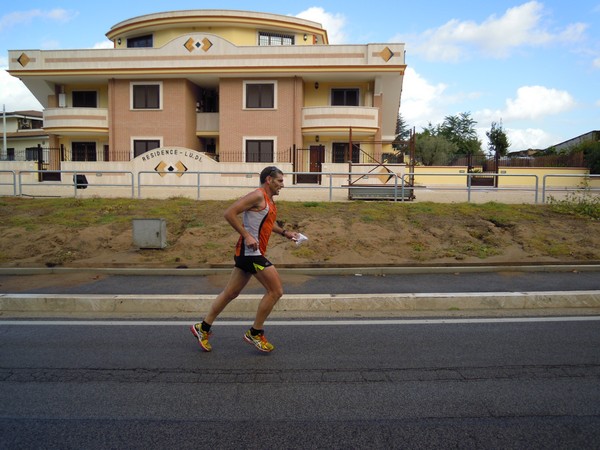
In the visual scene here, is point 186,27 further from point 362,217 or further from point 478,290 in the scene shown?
point 478,290

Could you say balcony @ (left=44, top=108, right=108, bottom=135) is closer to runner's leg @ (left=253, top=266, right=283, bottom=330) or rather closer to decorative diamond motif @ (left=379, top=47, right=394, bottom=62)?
decorative diamond motif @ (left=379, top=47, right=394, bottom=62)

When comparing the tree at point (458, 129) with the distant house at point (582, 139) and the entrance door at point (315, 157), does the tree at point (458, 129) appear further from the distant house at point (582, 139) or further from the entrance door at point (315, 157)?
the entrance door at point (315, 157)

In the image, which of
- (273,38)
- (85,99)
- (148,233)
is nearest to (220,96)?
(273,38)

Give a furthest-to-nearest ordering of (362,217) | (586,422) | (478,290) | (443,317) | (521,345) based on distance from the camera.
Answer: (362,217)
(478,290)
(443,317)
(521,345)
(586,422)

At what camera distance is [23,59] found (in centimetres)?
2997

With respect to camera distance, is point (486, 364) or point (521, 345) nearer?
point (486, 364)

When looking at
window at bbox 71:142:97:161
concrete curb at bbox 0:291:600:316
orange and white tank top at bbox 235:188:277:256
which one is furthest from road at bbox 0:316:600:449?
window at bbox 71:142:97:161

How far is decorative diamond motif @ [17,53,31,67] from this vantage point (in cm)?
2990

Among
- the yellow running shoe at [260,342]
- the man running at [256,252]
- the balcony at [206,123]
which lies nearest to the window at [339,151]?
the balcony at [206,123]

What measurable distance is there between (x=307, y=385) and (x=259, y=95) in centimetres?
2595

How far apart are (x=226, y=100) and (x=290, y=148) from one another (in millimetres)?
4508

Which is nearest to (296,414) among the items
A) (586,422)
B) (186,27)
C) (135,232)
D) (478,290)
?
(586,422)

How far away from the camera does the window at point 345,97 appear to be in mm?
29812

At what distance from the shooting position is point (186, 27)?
32844 mm
